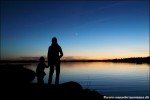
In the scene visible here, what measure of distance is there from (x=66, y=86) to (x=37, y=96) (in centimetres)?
326

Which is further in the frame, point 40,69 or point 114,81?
point 114,81

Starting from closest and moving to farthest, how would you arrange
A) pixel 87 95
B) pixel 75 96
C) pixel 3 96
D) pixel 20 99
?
1. pixel 20 99
2. pixel 3 96
3. pixel 75 96
4. pixel 87 95

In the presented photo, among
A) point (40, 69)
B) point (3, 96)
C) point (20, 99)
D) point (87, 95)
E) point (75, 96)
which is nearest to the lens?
point (20, 99)

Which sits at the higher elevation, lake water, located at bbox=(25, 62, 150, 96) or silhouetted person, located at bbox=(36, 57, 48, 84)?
silhouetted person, located at bbox=(36, 57, 48, 84)

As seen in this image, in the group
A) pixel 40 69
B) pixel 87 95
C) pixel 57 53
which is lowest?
pixel 87 95

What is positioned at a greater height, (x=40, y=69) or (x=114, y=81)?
(x=40, y=69)

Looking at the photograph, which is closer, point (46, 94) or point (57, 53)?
point (46, 94)

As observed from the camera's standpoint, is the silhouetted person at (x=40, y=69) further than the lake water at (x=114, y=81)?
No

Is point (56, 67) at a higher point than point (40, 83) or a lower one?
higher

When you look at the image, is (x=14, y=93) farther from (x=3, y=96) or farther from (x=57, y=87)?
(x=57, y=87)

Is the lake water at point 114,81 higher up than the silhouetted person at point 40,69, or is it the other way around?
the silhouetted person at point 40,69

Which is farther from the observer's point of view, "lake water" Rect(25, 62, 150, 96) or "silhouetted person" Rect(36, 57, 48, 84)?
"lake water" Rect(25, 62, 150, 96)

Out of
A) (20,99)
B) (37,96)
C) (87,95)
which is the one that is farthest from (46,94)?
(87,95)

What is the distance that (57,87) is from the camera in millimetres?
15484
